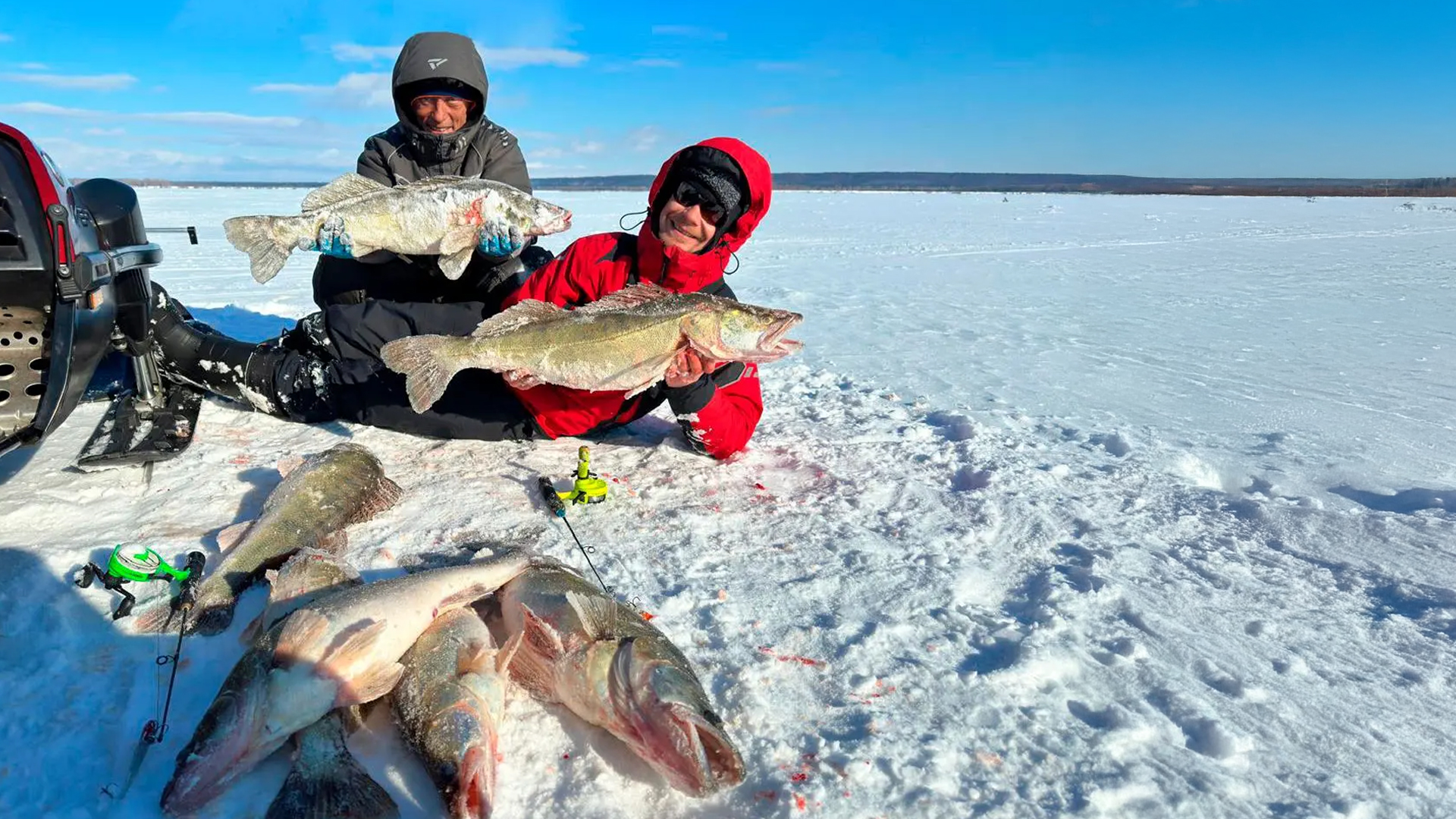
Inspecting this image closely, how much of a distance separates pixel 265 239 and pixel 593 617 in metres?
3.43

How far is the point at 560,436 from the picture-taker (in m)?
4.91

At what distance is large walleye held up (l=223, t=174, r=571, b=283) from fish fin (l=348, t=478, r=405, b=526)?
4.68 ft

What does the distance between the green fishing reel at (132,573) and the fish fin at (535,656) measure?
131 centimetres

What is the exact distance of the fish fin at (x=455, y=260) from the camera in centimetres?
467

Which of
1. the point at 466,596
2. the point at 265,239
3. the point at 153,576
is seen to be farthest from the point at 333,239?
the point at 466,596

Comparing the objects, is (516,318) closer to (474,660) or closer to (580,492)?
(580,492)

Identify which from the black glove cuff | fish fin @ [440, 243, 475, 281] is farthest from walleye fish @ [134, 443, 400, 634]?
the black glove cuff

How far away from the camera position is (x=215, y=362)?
5.00 m

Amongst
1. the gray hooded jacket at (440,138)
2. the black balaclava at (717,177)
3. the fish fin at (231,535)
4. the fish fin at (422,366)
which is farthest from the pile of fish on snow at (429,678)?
the gray hooded jacket at (440,138)

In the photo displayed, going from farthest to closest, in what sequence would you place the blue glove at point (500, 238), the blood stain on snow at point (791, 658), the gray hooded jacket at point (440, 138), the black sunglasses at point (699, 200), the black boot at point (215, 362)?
the gray hooded jacket at point (440, 138) → the black boot at point (215, 362) → the blue glove at point (500, 238) → the black sunglasses at point (699, 200) → the blood stain on snow at point (791, 658)

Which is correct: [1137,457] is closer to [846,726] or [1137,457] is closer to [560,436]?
[846,726]

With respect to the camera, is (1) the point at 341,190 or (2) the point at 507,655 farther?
(1) the point at 341,190

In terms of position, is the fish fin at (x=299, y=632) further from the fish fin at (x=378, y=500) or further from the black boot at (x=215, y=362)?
the black boot at (x=215, y=362)

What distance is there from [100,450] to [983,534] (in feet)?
14.6
